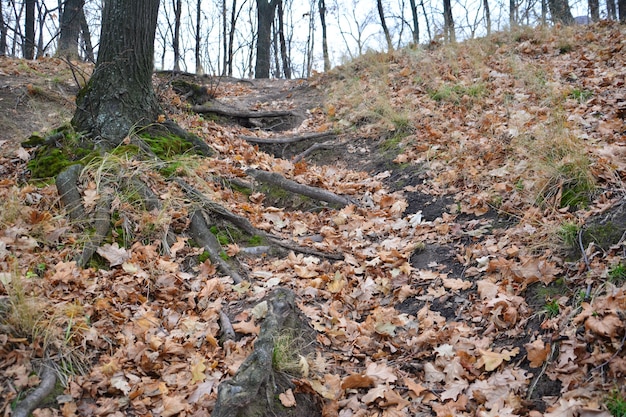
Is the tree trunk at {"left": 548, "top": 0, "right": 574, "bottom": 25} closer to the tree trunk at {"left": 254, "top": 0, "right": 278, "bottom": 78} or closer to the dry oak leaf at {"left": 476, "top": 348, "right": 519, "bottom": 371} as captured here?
the tree trunk at {"left": 254, "top": 0, "right": 278, "bottom": 78}

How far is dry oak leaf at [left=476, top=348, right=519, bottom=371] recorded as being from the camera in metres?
2.99

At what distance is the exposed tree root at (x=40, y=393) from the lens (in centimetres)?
244

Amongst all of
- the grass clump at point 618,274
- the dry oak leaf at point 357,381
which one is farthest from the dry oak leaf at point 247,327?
the grass clump at point 618,274

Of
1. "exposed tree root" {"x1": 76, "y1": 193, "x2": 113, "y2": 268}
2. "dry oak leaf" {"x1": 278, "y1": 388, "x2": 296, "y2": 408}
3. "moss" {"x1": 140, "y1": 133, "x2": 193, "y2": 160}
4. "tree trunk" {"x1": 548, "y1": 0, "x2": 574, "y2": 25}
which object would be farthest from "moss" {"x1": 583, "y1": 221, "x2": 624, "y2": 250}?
"tree trunk" {"x1": 548, "y1": 0, "x2": 574, "y2": 25}

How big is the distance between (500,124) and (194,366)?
524cm

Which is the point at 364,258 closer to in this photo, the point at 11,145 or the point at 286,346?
the point at 286,346

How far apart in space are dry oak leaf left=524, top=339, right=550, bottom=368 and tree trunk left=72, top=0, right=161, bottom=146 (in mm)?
4712

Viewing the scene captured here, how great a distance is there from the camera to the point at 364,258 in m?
4.72

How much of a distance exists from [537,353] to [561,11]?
37.1 feet

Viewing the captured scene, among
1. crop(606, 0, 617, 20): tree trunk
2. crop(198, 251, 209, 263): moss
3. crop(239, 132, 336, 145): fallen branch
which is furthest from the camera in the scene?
crop(606, 0, 617, 20): tree trunk

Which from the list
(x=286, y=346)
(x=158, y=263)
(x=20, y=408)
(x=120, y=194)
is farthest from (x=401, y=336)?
(x=120, y=194)

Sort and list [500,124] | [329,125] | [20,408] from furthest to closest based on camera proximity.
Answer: [329,125], [500,124], [20,408]

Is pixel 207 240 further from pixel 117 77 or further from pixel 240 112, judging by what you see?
pixel 240 112

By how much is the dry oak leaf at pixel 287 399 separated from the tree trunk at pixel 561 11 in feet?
37.4
